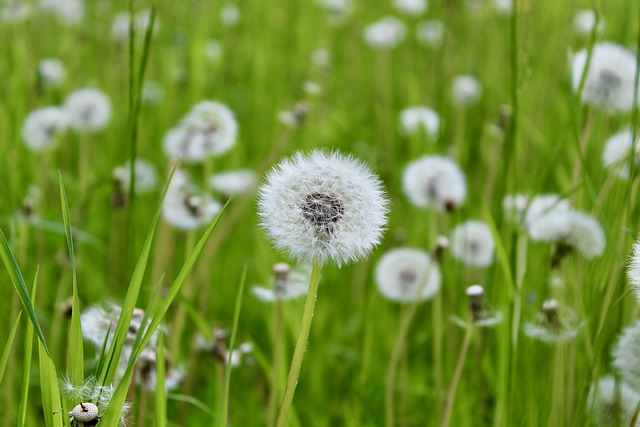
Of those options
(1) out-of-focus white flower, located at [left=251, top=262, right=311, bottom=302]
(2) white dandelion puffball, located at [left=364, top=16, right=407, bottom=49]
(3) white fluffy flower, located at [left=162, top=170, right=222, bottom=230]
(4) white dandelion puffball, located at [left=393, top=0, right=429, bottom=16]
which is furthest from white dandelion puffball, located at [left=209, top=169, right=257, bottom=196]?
(4) white dandelion puffball, located at [left=393, top=0, right=429, bottom=16]

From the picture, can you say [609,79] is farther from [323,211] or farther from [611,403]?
[323,211]

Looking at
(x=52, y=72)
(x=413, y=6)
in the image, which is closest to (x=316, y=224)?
(x=52, y=72)

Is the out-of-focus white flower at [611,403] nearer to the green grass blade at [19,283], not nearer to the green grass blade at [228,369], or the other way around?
the green grass blade at [228,369]

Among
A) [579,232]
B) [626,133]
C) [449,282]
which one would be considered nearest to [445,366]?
[449,282]

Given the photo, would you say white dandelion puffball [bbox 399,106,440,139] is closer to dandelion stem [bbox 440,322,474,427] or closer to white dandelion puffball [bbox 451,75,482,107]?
white dandelion puffball [bbox 451,75,482,107]

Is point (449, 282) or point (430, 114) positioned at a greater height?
point (430, 114)

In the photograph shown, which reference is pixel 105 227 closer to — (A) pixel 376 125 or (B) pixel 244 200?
(B) pixel 244 200
